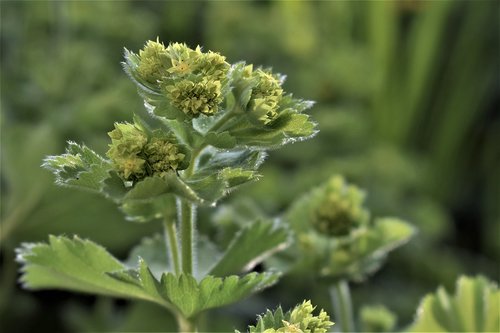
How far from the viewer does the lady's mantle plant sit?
463mm

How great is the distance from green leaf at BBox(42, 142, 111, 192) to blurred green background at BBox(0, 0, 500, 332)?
0.48 metres

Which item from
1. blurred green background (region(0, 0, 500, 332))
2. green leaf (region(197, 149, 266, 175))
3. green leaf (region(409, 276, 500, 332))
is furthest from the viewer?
blurred green background (region(0, 0, 500, 332))

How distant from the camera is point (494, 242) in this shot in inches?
63.9

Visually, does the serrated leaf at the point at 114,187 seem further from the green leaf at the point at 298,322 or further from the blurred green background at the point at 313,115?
the blurred green background at the point at 313,115

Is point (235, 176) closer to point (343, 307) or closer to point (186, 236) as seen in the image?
point (186, 236)

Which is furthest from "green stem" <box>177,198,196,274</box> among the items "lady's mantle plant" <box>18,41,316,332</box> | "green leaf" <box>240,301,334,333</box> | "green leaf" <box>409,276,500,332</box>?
"green leaf" <box>409,276,500,332</box>

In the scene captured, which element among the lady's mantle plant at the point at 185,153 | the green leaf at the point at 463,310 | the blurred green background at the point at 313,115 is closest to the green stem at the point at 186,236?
the lady's mantle plant at the point at 185,153

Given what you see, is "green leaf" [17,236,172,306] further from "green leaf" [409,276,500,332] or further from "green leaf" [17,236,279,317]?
"green leaf" [409,276,500,332]

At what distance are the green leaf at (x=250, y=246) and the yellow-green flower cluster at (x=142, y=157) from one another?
0.40ft

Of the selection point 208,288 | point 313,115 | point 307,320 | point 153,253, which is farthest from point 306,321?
point 313,115

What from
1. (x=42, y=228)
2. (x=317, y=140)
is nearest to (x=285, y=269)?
(x=42, y=228)

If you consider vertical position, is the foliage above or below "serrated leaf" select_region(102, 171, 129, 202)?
above

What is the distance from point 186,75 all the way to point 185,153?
0.04 m

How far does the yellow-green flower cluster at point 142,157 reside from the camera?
0.46m
